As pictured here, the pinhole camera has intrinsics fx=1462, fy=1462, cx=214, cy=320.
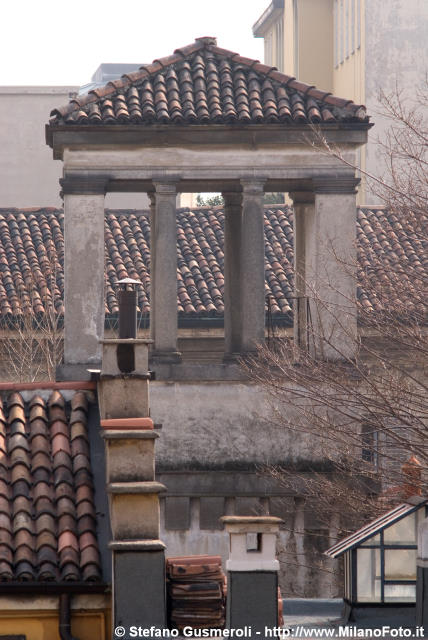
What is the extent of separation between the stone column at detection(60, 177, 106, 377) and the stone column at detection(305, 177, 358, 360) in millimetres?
3754

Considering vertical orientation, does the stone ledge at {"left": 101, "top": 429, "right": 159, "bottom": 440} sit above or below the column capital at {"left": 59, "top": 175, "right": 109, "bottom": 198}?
below

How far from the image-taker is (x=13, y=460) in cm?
1761

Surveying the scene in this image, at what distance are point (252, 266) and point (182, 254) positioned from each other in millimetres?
12504

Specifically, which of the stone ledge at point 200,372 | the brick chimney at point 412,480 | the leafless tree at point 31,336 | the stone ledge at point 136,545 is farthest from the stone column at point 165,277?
the leafless tree at point 31,336

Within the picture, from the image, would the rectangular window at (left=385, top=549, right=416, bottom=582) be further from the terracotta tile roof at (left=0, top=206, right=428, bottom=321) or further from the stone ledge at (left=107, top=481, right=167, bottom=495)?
the terracotta tile roof at (left=0, top=206, right=428, bottom=321)

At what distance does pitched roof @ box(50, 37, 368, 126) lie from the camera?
994 inches

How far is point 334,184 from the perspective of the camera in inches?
1012

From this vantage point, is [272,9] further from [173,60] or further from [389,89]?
[173,60]

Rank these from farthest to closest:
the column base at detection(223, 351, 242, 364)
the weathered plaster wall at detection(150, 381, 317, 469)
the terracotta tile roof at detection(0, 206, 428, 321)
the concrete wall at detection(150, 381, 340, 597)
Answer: the terracotta tile roof at detection(0, 206, 428, 321), the column base at detection(223, 351, 242, 364), the weathered plaster wall at detection(150, 381, 317, 469), the concrete wall at detection(150, 381, 340, 597)

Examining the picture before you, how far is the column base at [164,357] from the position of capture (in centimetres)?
2525

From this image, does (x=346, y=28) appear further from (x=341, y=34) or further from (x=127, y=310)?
(x=127, y=310)

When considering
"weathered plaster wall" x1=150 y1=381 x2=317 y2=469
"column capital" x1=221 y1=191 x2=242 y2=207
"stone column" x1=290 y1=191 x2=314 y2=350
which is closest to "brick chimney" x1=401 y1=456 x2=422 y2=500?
"weathered plaster wall" x1=150 y1=381 x2=317 y2=469

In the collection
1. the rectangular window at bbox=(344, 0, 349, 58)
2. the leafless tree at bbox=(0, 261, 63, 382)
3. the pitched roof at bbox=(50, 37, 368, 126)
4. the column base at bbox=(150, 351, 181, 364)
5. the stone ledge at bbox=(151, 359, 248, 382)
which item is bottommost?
the stone ledge at bbox=(151, 359, 248, 382)

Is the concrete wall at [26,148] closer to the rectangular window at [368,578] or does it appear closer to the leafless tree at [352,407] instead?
the leafless tree at [352,407]
